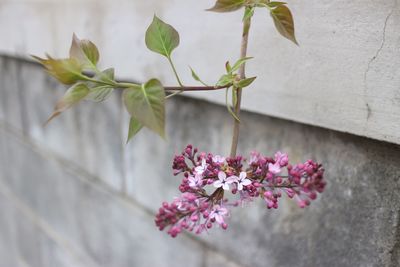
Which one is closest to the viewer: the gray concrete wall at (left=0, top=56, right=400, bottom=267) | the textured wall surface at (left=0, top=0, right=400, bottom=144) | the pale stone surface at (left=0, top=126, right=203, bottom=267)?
the textured wall surface at (left=0, top=0, right=400, bottom=144)

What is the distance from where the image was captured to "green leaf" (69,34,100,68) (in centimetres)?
58

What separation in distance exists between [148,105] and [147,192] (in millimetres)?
1036

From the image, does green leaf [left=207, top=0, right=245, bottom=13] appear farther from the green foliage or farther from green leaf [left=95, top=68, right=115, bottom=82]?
green leaf [left=95, top=68, right=115, bottom=82]

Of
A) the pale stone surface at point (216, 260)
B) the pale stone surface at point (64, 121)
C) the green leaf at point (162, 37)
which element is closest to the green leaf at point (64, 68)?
the green leaf at point (162, 37)

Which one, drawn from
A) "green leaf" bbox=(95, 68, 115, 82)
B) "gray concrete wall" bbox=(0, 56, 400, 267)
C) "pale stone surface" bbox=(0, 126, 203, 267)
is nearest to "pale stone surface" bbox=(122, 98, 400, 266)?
"gray concrete wall" bbox=(0, 56, 400, 267)

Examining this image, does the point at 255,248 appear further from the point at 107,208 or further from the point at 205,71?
the point at 107,208

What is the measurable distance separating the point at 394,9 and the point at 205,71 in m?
0.49

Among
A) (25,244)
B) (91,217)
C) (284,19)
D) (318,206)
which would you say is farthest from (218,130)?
(25,244)

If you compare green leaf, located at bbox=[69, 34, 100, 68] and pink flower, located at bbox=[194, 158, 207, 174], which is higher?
green leaf, located at bbox=[69, 34, 100, 68]

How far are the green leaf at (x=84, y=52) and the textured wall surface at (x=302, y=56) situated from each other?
15.9 inches

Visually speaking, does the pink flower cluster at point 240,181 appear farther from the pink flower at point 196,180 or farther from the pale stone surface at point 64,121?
the pale stone surface at point 64,121

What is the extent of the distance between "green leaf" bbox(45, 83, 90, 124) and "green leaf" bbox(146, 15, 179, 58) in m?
0.13

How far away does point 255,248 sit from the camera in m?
1.14

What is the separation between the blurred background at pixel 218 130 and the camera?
2.53ft
